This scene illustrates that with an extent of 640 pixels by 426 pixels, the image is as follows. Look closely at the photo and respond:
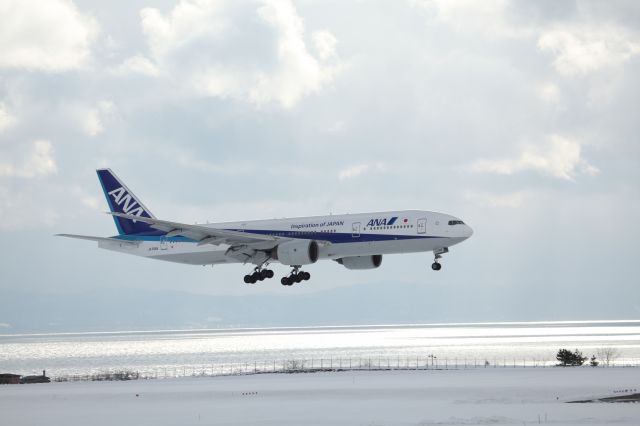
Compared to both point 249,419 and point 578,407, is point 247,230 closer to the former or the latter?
point 249,419

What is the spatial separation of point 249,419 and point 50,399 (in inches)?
1224

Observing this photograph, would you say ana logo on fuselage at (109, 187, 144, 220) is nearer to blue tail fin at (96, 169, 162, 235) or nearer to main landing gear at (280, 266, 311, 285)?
blue tail fin at (96, 169, 162, 235)

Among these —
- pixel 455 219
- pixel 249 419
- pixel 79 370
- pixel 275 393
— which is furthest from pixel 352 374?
pixel 79 370

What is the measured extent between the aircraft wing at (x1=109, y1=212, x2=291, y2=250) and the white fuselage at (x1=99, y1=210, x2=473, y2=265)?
5.71 feet

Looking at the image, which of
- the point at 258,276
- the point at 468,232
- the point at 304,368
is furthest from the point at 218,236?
the point at 304,368

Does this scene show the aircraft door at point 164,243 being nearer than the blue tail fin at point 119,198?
Yes

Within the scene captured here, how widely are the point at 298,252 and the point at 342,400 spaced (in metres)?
13.9

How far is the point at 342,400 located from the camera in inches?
3098

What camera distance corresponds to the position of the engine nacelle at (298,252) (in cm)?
7632

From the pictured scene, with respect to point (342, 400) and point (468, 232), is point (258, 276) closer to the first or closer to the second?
point (342, 400)

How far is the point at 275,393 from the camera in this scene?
89.3 meters

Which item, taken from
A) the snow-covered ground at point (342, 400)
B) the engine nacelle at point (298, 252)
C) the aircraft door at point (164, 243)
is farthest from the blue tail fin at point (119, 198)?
the engine nacelle at point (298, 252)

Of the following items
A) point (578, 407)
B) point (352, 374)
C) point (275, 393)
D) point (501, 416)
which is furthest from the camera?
point (352, 374)

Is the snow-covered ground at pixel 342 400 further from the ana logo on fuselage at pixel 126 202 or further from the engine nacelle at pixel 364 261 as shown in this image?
the ana logo on fuselage at pixel 126 202
